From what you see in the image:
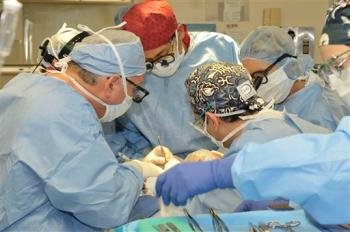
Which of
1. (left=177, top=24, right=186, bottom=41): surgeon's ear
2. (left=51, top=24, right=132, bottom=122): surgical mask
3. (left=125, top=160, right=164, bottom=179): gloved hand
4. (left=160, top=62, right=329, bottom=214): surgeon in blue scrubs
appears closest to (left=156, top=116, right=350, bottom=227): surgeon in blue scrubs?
(left=160, top=62, right=329, bottom=214): surgeon in blue scrubs

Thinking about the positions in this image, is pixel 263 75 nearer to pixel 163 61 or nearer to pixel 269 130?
pixel 163 61

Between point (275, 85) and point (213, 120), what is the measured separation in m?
0.61

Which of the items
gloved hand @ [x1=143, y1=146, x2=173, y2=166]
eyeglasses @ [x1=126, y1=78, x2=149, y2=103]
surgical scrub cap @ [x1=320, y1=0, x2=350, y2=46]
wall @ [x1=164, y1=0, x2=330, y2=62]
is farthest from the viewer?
wall @ [x1=164, y1=0, x2=330, y2=62]

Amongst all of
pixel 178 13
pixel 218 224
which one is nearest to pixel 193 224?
pixel 218 224

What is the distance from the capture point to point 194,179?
3.36ft

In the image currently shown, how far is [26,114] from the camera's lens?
128cm

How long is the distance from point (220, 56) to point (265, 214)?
3.86 ft

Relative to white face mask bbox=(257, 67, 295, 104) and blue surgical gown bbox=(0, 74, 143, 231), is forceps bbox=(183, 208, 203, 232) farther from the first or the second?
white face mask bbox=(257, 67, 295, 104)

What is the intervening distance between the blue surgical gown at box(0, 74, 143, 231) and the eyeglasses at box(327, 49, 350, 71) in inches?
28.9

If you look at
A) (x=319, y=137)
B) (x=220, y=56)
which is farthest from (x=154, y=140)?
(x=319, y=137)

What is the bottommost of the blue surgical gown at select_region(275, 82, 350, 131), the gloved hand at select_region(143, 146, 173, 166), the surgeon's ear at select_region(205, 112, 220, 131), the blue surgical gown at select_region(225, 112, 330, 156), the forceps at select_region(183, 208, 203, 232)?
the gloved hand at select_region(143, 146, 173, 166)

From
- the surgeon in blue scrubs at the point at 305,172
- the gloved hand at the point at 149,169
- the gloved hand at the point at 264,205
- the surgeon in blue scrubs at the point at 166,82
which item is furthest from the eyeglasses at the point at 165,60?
the surgeon in blue scrubs at the point at 305,172

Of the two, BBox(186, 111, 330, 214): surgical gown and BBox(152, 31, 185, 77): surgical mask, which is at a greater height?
BBox(152, 31, 185, 77): surgical mask

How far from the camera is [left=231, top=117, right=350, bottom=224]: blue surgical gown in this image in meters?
0.87
